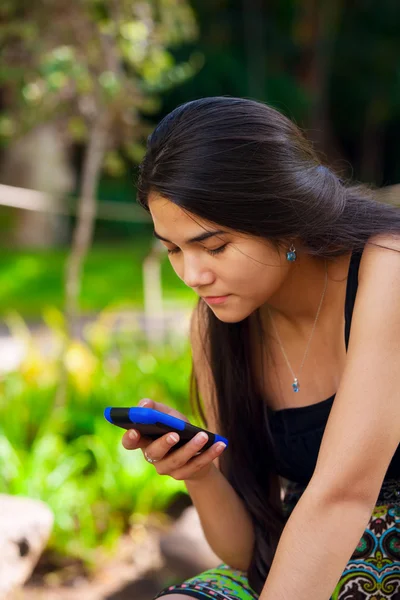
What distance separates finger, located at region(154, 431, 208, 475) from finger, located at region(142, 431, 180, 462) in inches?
0.5

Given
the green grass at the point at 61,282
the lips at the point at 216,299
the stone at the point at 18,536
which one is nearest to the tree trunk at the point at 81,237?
the stone at the point at 18,536

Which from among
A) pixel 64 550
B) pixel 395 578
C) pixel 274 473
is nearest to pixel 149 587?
pixel 64 550

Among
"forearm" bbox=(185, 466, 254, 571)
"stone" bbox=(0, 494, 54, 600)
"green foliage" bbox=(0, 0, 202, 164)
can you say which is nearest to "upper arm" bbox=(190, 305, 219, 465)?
"forearm" bbox=(185, 466, 254, 571)

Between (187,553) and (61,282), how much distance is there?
27.7ft

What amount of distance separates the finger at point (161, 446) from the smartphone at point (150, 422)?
0.04 ft

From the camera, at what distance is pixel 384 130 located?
2272 centimetres

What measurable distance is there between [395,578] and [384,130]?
73.2ft

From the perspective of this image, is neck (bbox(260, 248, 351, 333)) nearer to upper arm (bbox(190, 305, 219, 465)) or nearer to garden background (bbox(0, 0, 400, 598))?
upper arm (bbox(190, 305, 219, 465))

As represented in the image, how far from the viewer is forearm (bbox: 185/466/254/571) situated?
1.79 metres

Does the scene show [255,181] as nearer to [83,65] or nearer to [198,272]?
[198,272]

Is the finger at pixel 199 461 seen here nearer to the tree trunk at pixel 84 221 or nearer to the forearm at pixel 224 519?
the forearm at pixel 224 519

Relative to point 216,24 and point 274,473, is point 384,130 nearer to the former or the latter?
point 216,24

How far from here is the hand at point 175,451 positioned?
1.51 meters

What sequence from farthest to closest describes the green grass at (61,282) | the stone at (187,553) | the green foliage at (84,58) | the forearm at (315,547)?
the green grass at (61,282) → the green foliage at (84,58) → the stone at (187,553) → the forearm at (315,547)
